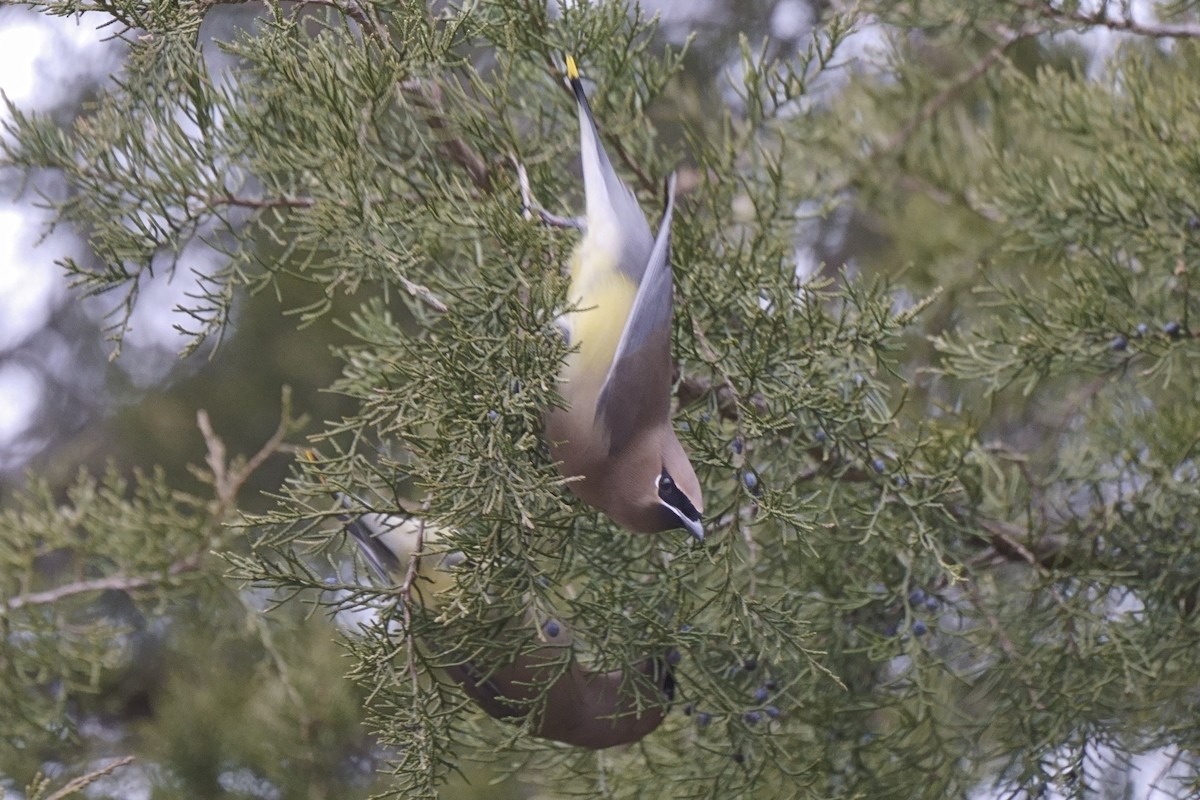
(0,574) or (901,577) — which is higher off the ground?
(901,577)

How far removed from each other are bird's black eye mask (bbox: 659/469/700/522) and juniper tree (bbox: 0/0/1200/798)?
91 mm

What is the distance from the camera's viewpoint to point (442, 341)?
175cm

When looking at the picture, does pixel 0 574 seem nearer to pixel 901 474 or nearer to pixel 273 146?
pixel 273 146

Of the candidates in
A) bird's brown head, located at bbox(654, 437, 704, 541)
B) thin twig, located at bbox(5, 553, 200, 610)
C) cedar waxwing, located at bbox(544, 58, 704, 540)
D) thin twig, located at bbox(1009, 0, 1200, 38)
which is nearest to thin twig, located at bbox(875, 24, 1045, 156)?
thin twig, located at bbox(1009, 0, 1200, 38)

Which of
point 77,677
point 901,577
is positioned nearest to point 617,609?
point 901,577

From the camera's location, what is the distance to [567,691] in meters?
1.92

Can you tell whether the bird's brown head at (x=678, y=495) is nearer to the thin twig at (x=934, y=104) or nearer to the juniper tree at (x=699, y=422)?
the juniper tree at (x=699, y=422)

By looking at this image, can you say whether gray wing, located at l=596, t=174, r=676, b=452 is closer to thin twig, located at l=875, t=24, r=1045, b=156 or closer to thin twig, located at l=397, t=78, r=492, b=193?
thin twig, located at l=397, t=78, r=492, b=193

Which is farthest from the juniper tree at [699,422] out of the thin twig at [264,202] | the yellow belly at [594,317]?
the yellow belly at [594,317]

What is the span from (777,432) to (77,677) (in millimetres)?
2922

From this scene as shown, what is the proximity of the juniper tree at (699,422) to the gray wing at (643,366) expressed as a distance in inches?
4.3

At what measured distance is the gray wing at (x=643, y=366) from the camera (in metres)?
1.76

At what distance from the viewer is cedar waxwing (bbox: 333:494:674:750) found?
188cm

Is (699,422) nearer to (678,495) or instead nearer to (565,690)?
(678,495)
